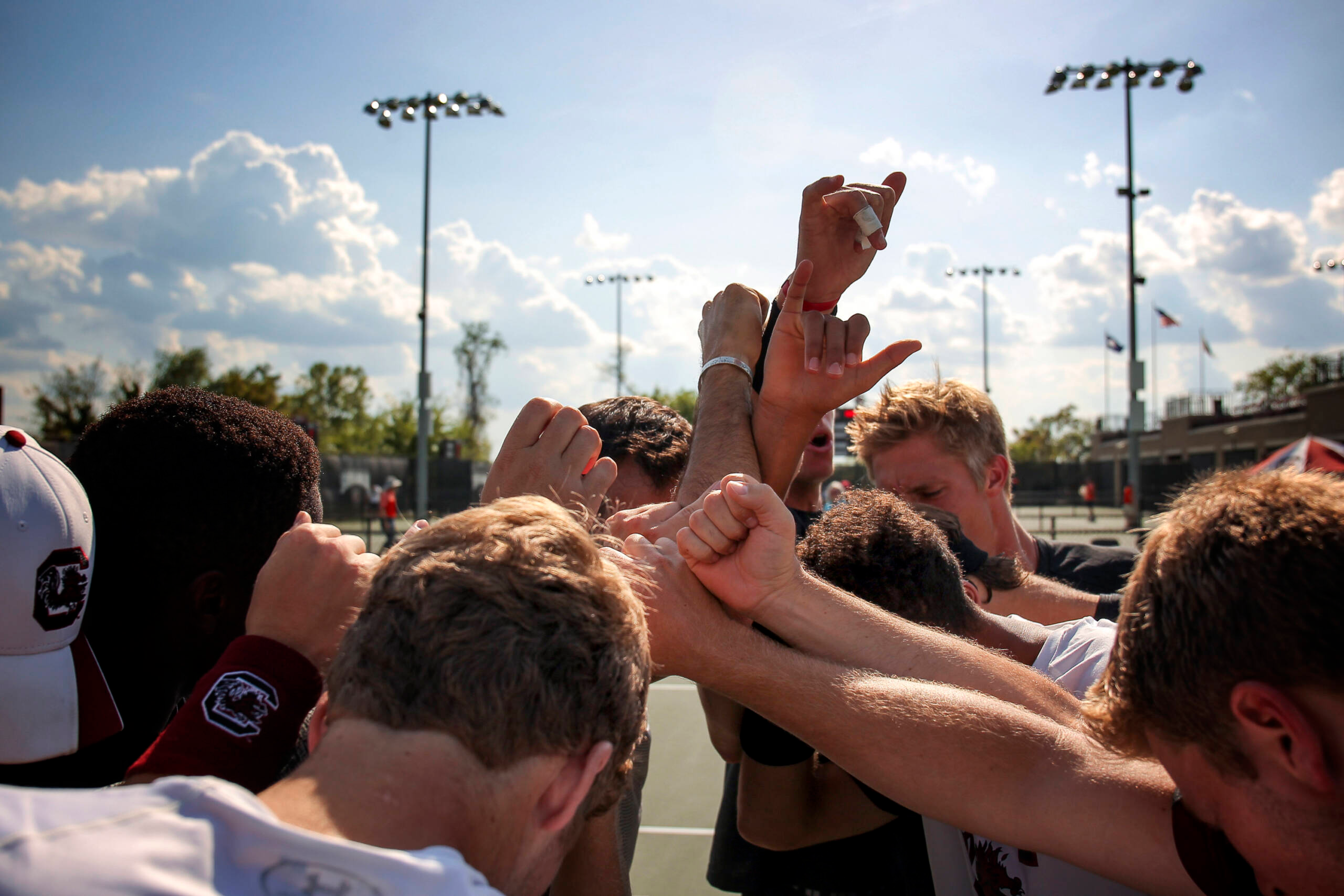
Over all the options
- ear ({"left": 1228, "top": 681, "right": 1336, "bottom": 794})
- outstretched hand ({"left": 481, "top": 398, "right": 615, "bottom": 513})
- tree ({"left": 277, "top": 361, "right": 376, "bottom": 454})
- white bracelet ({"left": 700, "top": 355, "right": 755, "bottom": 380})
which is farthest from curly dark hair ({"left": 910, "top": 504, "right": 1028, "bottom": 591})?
tree ({"left": 277, "top": 361, "right": 376, "bottom": 454})

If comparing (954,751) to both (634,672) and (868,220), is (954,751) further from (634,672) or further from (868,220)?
(868,220)

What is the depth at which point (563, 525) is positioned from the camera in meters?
1.04

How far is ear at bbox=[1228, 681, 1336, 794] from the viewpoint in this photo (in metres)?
0.99

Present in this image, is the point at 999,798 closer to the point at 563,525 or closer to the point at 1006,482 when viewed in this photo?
the point at 563,525

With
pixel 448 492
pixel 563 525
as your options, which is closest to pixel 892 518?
pixel 563 525

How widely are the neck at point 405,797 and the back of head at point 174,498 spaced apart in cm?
82

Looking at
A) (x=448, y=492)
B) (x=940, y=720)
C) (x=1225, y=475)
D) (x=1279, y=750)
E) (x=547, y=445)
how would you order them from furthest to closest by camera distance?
(x=448, y=492) → (x=547, y=445) → (x=940, y=720) → (x=1225, y=475) → (x=1279, y=750)

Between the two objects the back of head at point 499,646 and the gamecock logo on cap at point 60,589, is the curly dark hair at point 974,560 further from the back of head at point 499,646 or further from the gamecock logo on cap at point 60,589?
the gamecock logo on cap at point 60,589

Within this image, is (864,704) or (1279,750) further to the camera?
(864,704)

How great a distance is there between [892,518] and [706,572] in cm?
60

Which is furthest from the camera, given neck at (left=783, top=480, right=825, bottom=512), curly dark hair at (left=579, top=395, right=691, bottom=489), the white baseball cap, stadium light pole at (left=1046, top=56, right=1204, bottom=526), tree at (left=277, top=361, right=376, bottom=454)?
tree at (left=277, top=361, right=376, bottom=454)

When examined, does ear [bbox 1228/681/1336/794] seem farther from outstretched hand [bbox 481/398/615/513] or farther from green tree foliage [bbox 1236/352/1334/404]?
green tree foliage [bbox 1236/352/1334/404]

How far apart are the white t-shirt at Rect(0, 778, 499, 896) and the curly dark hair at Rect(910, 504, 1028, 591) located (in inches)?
83.7

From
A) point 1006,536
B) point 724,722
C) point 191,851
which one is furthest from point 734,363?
point 1006,536
